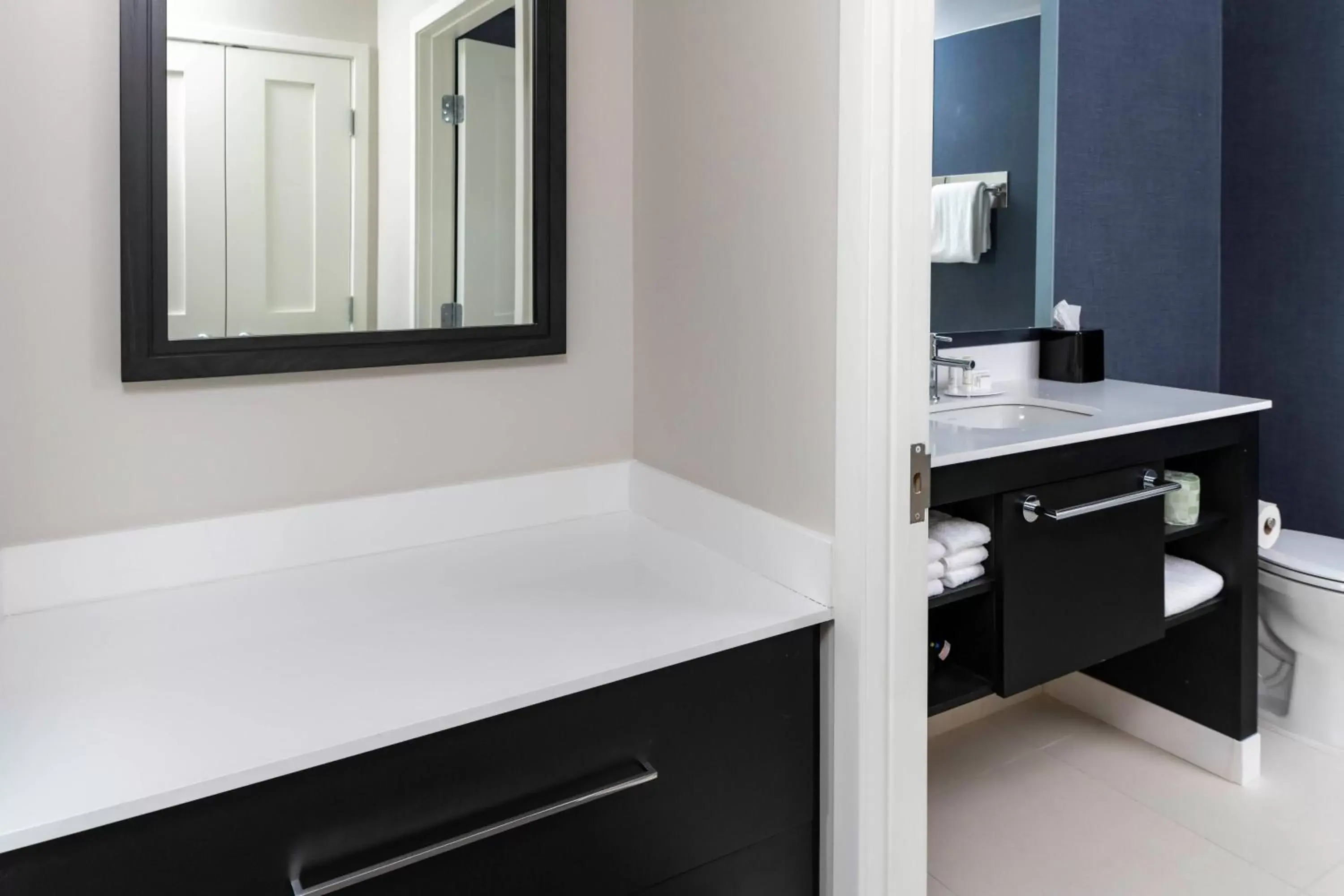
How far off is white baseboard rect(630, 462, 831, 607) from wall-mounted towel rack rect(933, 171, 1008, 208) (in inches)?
46.4

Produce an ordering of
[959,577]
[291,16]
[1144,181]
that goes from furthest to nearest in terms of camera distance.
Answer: [1144,181] → [959,577] → [291,16]

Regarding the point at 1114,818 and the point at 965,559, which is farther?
the point at 1114,818

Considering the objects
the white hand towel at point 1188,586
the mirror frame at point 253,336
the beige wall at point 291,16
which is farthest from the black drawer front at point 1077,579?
the beige wall at point 291,16

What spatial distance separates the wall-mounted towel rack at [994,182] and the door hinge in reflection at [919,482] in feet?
4.41

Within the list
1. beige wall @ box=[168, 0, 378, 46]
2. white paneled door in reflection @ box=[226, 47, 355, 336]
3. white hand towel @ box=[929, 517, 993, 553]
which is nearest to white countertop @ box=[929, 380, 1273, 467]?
white hand towel @ box=[929, 517, 993, 553]

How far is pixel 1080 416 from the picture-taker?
2010 millimetres

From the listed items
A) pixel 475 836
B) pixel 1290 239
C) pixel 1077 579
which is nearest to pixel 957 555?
pixel 1077 579

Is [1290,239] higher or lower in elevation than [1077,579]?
higher

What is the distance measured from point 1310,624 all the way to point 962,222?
4.02ft

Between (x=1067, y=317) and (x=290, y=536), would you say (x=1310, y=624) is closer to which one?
(x=1067, y=317)

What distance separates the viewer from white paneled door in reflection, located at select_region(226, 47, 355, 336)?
1363 millimetres

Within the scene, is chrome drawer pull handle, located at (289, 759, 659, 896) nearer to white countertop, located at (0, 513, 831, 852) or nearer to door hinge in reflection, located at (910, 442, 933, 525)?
white countertop, located at (0, 513, 831, 852)

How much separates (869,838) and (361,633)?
70 cm

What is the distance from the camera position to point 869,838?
4.20 feet
